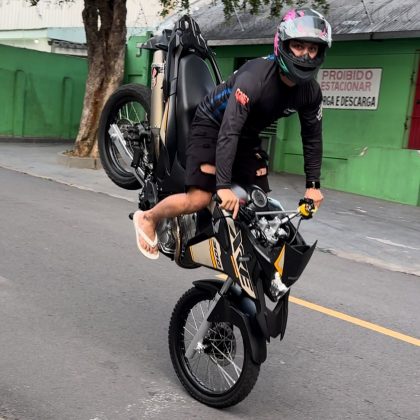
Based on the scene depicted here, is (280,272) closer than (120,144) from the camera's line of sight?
Yes

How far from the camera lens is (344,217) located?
10.8 metres

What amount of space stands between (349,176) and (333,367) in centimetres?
966

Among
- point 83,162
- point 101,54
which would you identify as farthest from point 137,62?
point 83,162

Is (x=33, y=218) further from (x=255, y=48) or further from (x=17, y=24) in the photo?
(x=17, y=24)

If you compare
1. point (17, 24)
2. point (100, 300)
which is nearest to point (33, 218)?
point (100, 300)

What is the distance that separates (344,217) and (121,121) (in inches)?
244

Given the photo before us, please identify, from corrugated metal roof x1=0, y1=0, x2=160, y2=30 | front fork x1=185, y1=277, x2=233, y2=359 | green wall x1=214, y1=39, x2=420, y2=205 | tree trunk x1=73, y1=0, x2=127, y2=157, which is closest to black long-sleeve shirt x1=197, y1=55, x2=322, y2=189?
front fork x1=185, y1=277, x2=233, y2=359

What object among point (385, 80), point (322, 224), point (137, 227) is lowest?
point (322, 224)

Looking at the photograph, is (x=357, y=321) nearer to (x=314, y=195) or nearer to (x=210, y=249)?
(x=314, y=195)

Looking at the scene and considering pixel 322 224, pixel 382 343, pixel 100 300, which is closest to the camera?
pixel 382 343

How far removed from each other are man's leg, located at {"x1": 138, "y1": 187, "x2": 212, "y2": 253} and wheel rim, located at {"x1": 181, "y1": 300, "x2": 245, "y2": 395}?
1.74 feet

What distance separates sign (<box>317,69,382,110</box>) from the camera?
14.1m

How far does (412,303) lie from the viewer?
6.27 metres

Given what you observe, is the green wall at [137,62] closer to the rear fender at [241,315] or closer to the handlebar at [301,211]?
the rear fender at [241,315]
